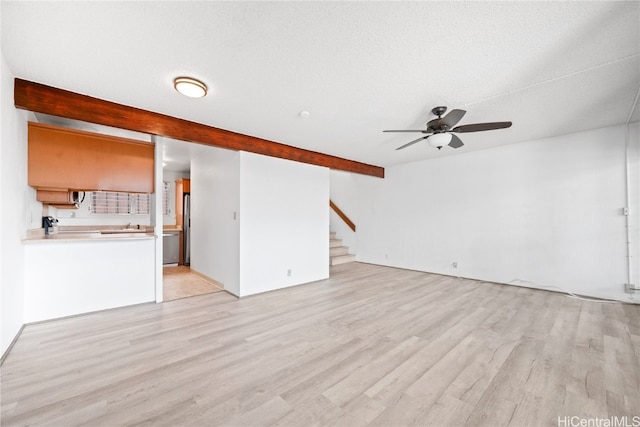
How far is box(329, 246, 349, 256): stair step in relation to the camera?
713 cm

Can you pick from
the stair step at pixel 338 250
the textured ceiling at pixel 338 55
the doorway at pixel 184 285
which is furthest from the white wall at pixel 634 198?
the doorway at pixel 184 285

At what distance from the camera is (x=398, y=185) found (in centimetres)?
645

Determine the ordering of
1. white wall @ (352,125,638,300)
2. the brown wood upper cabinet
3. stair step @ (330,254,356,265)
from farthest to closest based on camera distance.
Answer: stair step @ (330,254,356,265) < white wall @ (352,125,638,300) < the brown wood upper cabinet

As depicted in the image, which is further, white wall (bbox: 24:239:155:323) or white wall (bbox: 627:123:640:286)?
white wall (bbox: 627:123:640:286)

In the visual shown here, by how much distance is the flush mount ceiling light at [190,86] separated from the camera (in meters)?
2.38

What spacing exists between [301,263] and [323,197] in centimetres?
143

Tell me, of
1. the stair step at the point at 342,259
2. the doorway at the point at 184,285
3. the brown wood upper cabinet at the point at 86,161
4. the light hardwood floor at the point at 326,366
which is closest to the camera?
the light hardwood floor at the point at 326,366

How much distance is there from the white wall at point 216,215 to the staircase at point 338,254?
308cm

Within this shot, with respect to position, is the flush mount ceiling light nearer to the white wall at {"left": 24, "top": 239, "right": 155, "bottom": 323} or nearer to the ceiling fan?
the white wall at {"left": 24, "top": 239, "right": 155, "bottom": 323}

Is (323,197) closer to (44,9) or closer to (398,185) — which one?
(398,185)

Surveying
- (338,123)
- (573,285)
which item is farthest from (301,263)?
(573,285)

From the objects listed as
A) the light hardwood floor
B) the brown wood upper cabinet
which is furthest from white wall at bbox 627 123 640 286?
the brown wood upper cabinet

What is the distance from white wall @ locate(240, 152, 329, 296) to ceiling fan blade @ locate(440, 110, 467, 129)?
2713 millimetres

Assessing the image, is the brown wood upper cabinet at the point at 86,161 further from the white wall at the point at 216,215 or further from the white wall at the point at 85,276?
the white wall at the point at 216,215
